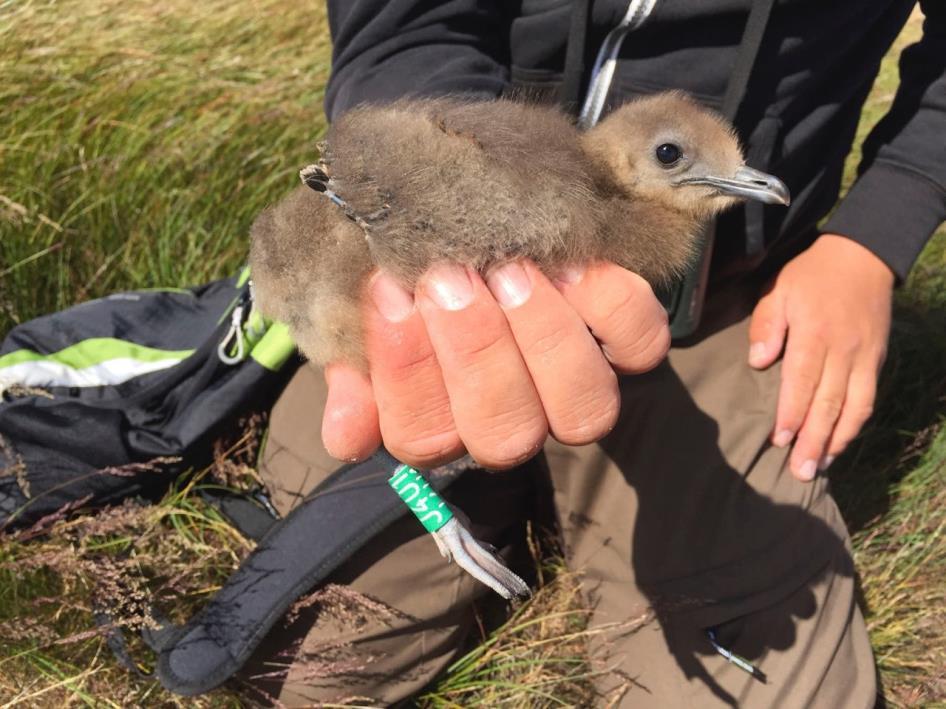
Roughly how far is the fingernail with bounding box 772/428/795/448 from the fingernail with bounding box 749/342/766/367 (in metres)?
0.19

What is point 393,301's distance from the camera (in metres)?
1.36

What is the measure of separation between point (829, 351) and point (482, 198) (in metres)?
1.26

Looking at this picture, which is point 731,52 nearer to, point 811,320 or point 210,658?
point 811,320

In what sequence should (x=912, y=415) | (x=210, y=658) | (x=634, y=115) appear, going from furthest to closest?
(x=912, y=415)
(x=210, y=658)
(x=634, y=115)

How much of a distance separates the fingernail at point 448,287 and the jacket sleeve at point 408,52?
74 centimetres

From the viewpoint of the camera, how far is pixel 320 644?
2.08m

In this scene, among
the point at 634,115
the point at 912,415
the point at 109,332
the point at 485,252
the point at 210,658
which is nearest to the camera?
the point at 485,252

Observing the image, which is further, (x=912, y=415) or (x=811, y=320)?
(x=912, y=415)

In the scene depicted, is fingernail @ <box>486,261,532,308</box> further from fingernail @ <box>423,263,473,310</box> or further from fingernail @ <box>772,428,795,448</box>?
fingernail @ <box>772,428,795,448</box>

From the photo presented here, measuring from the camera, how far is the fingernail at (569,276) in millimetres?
1420

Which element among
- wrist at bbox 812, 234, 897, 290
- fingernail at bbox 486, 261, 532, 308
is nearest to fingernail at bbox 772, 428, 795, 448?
wrist at bbox 812, 234, 897, 290

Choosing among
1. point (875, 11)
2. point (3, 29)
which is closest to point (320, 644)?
point (875, 11)

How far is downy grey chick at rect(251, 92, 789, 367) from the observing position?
134cm

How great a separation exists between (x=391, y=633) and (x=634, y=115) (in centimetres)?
138
